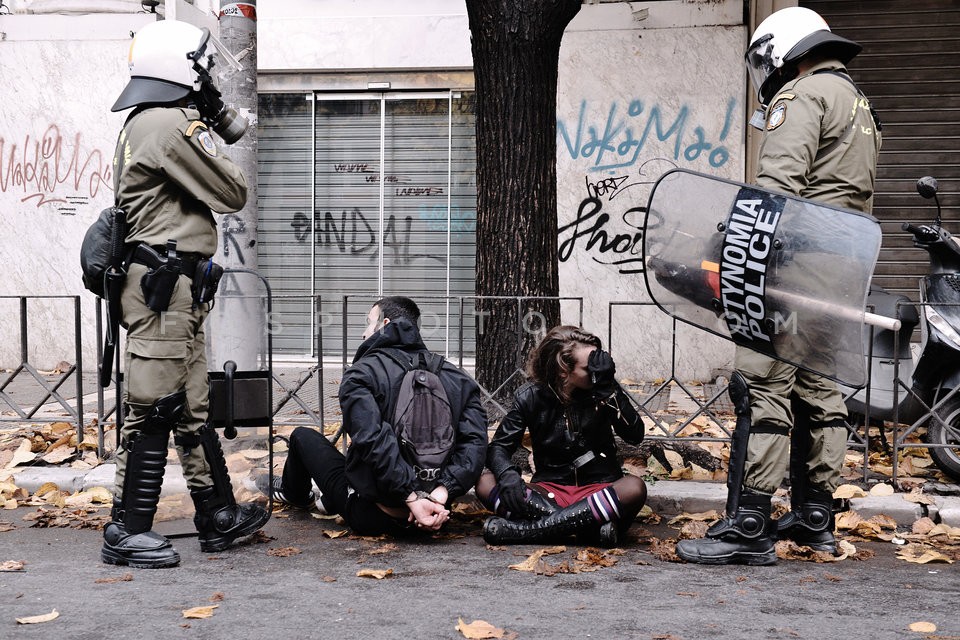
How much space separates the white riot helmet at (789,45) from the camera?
406 cm

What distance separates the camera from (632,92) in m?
9.37

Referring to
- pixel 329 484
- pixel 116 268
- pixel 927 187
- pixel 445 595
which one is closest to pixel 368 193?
pixel 329 484

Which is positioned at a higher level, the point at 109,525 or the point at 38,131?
the point at 38,131

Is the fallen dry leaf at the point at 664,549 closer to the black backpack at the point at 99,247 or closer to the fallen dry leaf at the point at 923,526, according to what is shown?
the fallen dry leaf at the point at 923,526

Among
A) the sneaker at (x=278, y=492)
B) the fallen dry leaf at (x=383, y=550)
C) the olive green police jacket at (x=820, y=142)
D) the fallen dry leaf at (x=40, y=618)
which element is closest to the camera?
the fallen dry leaf at (x=40, y=618)

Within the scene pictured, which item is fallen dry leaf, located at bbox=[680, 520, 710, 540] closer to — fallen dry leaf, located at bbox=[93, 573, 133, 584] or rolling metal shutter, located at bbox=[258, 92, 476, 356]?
fallen dry leaf, located at bbox=[93, 573, 133, 584]

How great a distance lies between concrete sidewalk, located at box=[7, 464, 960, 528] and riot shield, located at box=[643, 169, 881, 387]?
1.36 m

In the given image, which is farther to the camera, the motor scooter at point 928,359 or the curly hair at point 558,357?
the motor scooter at point 928,359

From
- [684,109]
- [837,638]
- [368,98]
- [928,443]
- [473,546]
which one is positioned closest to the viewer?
[837,638]

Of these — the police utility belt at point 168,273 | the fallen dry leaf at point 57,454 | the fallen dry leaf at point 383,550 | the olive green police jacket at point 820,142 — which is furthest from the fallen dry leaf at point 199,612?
the fallen dry leaf at point 57,454

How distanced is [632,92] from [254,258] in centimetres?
494

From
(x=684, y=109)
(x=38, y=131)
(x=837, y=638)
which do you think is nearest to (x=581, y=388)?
(x=837, y=638)

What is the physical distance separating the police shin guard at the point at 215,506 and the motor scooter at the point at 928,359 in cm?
317

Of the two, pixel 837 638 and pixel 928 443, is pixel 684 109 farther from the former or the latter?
pixel 837 638
